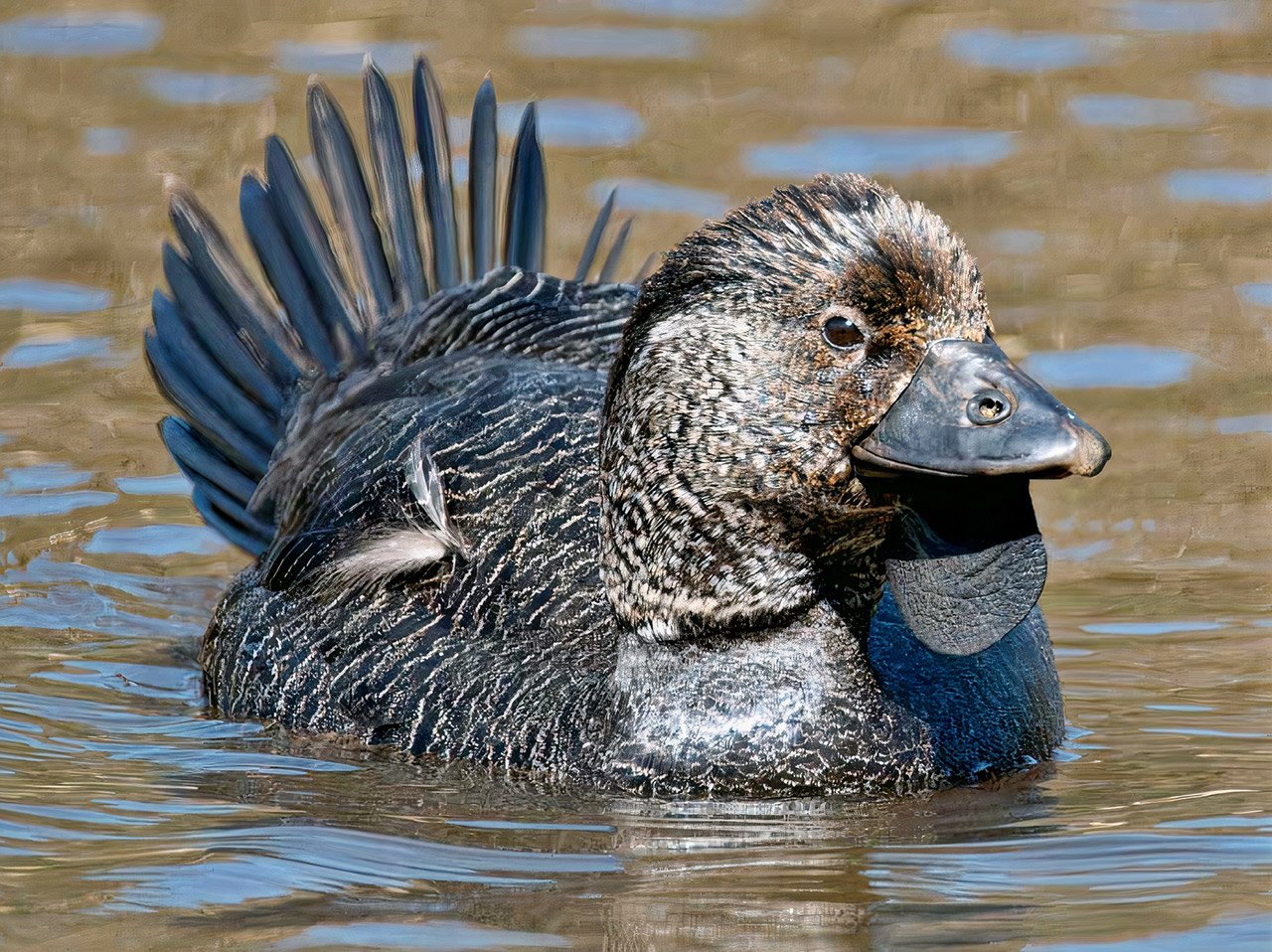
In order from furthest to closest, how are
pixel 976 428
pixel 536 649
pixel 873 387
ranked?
pixel 536 649 < pixel 873 387 < pixel 976 428

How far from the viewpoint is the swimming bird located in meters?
6.87

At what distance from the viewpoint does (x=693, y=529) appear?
721 cm

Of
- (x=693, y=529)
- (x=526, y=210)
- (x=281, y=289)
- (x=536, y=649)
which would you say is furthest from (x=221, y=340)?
(x=693, y=529)

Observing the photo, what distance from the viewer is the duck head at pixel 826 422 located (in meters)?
6.77

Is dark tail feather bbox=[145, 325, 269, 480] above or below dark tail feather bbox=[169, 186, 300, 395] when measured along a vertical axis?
below

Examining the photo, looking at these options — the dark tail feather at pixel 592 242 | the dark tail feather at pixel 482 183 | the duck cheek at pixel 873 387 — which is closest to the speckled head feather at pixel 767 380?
the duck cheek at pixel 873 387

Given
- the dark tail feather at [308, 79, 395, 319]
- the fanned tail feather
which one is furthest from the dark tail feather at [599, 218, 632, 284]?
the dark tail feather at [308, 79, 395, 319]

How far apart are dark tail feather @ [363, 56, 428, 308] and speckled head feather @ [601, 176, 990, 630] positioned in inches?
118

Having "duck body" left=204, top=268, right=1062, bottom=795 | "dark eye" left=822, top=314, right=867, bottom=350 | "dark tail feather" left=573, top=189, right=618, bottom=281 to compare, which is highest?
"dark tail feather" left=573, top=189, right=618, bottom=281

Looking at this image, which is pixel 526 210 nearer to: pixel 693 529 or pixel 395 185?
pixel 395 185

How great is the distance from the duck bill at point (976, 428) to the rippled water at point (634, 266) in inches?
47.1

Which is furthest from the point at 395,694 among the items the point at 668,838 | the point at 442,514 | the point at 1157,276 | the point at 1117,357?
the point at 1157,276

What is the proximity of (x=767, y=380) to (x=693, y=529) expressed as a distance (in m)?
0.55

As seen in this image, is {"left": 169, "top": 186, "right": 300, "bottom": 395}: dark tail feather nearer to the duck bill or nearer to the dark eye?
the dark eye
